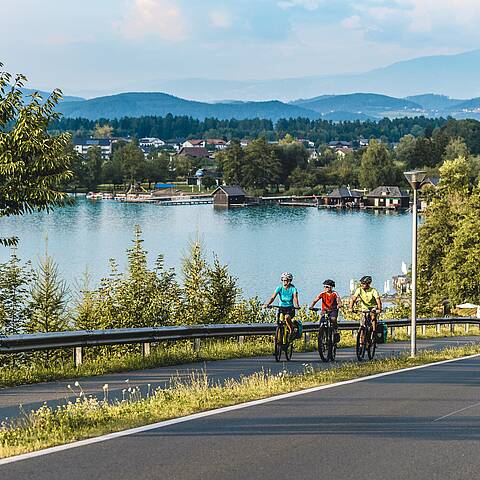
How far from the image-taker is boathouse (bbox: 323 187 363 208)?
180125 mm

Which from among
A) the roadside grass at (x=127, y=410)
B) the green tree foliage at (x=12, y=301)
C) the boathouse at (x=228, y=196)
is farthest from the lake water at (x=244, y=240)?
the roadside grass at (x=127, y=410)

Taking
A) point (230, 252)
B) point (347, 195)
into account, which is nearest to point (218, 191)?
point (347, 195)

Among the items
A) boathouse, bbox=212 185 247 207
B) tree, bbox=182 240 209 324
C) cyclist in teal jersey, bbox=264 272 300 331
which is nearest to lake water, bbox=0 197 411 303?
boathouse, bbox=212 185 247 207

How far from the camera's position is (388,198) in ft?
579

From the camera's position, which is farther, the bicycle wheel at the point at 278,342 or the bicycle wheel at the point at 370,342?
the bicycle wheel at the point at 370,342

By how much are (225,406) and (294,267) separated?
7352 centimetres

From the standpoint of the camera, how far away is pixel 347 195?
18162cm

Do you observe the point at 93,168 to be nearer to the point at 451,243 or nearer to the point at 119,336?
the point at 451,243

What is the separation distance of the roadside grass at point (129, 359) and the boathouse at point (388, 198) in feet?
506

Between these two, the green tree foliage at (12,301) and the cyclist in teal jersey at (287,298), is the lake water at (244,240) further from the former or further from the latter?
the cyclist in teal jersey at (287,298)

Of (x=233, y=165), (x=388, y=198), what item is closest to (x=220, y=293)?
(x=388, y=198)

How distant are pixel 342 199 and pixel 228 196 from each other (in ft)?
74.9

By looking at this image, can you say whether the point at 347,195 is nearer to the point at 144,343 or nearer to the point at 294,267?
the point at 294,267

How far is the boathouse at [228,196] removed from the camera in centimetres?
17475
